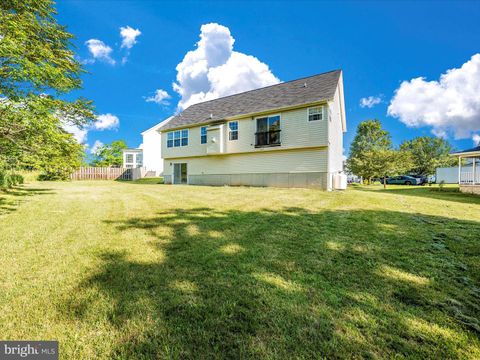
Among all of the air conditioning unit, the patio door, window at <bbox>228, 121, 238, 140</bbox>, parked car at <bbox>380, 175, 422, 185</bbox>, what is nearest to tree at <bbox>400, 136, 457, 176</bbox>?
parked car at <bbox>380, 175, 422, 185</bbox>

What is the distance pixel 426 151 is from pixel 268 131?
1946 inches

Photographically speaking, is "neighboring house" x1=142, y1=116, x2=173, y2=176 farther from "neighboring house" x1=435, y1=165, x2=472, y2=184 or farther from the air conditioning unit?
"neighboring house" x1=435, y1=165, x2=472, y2=184

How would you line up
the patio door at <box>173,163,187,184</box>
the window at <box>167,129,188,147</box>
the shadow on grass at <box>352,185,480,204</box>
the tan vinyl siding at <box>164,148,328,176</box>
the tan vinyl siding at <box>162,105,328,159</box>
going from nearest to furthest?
the shadow on grass at <box>352,185,480,204</box>
the tan vinyl siding at <box>162,105,328,159</box>
the tan vinyl siding at <box>164,148,328,176</box>
the window at <box>167,129,188,147</box>
the patio door at <box>173,163,187,184</box>

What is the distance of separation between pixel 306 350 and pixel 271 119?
1525cm

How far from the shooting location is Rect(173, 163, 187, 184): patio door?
2050cm

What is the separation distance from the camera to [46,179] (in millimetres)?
21781

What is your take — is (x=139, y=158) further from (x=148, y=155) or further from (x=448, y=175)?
(x=448, y=175)

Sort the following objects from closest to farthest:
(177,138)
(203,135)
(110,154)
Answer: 1. (203,135)
2. (177,138)
3. (110,154)

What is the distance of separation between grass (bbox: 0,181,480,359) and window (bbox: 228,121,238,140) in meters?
13.0

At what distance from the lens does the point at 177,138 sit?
2056 centimetres

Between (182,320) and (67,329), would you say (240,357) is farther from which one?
(67,329)

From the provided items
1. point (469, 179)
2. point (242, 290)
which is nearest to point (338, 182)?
point (469, 179)

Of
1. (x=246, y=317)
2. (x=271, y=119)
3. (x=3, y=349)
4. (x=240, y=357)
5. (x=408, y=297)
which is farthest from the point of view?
(x=271, y=119)

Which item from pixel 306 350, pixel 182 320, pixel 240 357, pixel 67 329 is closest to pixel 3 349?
pixel 67 329
